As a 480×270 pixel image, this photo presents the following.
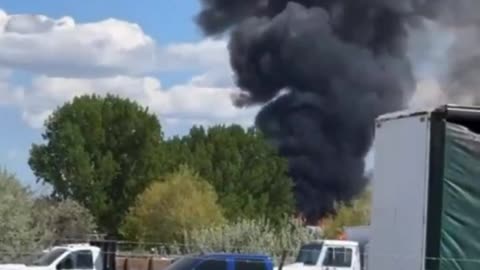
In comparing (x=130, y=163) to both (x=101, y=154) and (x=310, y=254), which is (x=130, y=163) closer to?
(x=101, y=154)

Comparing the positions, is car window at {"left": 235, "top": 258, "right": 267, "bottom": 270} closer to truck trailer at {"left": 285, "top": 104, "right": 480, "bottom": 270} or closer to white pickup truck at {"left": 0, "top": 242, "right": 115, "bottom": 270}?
white pickup truck at {"left": 0, "top": 242, "right": 115, "bottom": 270}

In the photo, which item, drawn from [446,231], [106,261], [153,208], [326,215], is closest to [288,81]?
[326,215]

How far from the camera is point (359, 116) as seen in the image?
10600 centimetres

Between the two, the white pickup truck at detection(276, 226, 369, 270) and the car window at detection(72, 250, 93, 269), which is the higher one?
the white pickup truck at detection(276, 226, 369, 270)

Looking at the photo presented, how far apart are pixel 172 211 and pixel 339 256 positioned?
124ft

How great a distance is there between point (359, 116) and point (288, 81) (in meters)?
6.65

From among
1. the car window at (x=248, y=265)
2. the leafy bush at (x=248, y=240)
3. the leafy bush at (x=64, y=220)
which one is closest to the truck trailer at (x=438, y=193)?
the car window at (x=248, y=265)

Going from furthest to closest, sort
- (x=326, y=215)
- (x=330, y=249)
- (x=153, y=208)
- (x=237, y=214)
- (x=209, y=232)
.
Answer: (x=326, y=215)
(x=237, y=214)
(x=153, y=208)
(x=209, y=232)
(x=330, y=249)

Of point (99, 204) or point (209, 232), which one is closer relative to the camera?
point (209, 232)

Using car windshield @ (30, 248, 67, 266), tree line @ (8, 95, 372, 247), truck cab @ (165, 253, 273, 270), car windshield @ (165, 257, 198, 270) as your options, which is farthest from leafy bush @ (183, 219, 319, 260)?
tree line @ (8, 95, 372, 247)

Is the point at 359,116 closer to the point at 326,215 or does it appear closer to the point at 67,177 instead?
the point at 326,215

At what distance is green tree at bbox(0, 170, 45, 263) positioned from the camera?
44.0m

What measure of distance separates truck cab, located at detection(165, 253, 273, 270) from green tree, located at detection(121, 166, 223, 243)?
36.2 meters

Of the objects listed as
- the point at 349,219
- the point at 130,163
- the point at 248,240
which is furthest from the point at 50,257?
the point at 130,163
